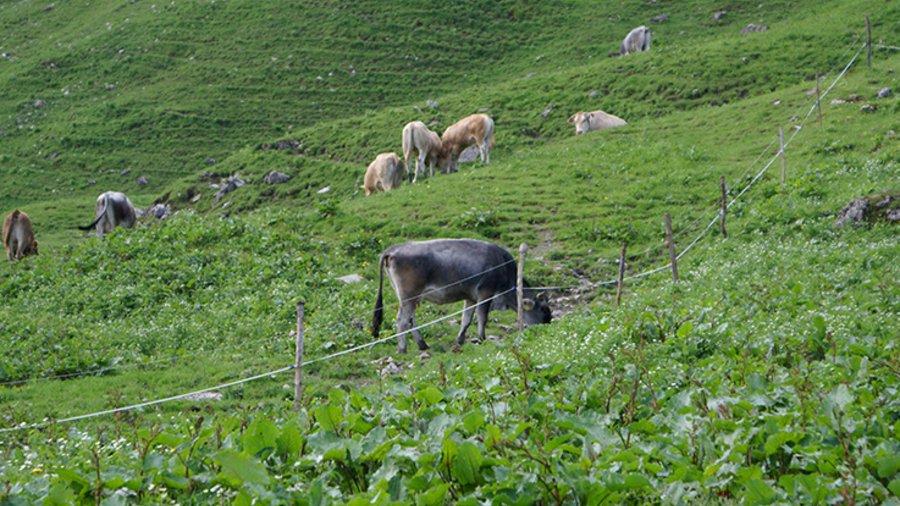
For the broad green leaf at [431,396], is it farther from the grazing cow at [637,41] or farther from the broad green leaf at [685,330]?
the grazing cow at [637,41]

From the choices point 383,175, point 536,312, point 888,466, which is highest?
point 888,466

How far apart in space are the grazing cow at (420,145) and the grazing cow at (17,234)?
11661 mm

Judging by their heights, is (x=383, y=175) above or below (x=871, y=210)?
below

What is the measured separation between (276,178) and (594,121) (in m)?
11.1

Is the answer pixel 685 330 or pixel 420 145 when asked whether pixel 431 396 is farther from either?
pixel 420 145

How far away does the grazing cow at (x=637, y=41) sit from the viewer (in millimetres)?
41500

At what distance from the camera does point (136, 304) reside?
57.2 ft

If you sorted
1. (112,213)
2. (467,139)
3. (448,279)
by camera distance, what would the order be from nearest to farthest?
(448,279)
(112,213)
(467,139)

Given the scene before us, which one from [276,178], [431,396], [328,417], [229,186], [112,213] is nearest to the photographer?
[328,417]

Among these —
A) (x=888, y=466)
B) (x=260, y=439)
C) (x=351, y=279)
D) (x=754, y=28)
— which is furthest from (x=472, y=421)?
(x=754, y=28)

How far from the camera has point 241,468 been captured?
5.34 metres

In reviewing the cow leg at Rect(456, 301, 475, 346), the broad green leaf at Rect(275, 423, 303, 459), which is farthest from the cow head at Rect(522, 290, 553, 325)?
the broad green leaf at Rect(275, 423, 303, 459)

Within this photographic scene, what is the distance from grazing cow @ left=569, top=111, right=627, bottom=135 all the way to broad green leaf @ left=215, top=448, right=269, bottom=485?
2590cm

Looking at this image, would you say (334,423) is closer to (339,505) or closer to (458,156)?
(339,505)
